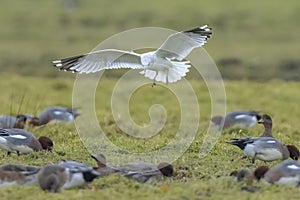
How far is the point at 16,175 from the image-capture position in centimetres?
712

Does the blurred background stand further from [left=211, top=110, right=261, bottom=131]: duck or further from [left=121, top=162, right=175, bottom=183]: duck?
[left=121, top=162, right=175, bottom=183]: duck

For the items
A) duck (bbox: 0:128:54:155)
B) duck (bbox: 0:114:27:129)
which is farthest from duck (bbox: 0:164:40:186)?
duck (bbox: 0:114:27:129)

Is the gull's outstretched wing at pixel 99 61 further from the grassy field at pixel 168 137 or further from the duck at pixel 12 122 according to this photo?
the duck at pixel 12 122

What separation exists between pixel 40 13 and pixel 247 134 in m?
25.8

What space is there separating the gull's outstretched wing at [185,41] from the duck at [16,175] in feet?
9.52

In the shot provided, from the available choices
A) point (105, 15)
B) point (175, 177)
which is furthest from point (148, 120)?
point (105, 15)

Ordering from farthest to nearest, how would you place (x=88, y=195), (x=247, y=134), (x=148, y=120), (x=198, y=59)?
A: 1. (x=198, y=59)
2. (x=148, y=120)
3. (x=247, y=134)
4. (x=88, y=195)

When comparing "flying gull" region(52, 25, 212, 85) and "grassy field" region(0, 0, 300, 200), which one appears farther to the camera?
"flying gull" region(52, 25, 212, 85)

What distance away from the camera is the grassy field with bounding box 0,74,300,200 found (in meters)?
6.86

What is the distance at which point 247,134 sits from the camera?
1123 cm

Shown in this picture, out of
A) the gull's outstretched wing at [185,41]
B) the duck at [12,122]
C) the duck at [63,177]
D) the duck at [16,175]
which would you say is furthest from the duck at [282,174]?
the duck at [12,122]

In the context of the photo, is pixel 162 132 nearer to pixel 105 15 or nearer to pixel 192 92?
pixel 192 92

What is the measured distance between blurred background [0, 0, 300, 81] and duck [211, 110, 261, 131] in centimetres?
1111

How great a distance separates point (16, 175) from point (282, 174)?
2.87m
